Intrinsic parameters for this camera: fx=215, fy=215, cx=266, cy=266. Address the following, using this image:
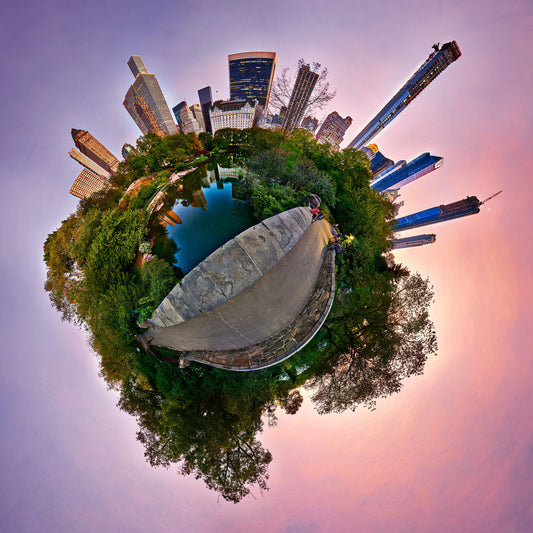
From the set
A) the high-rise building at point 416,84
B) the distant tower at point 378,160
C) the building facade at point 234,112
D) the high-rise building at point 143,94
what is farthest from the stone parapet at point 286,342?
the high-rise building at point 143,94

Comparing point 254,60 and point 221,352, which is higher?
point 254,60

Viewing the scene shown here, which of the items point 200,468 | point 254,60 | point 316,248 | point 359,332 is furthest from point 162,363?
point 254,60

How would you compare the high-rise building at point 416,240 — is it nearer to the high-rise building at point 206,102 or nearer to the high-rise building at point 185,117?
the high-rise building at point 206,102

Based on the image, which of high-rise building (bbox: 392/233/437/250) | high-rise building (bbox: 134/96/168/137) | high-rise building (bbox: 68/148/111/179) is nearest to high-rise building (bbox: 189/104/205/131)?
high-rise building (bbox: 134/96/168/137)

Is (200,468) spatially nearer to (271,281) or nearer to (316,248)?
(271,281)

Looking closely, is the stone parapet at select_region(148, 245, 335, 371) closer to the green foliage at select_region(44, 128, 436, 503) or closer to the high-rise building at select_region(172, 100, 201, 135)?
the green foliage at select_region(44, 128, 436, 503)

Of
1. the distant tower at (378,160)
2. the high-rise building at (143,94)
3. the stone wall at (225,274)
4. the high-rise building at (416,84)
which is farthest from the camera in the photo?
the high-rise building at (143,94)

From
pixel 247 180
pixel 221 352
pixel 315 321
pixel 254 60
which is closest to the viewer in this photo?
pixel 247 180
